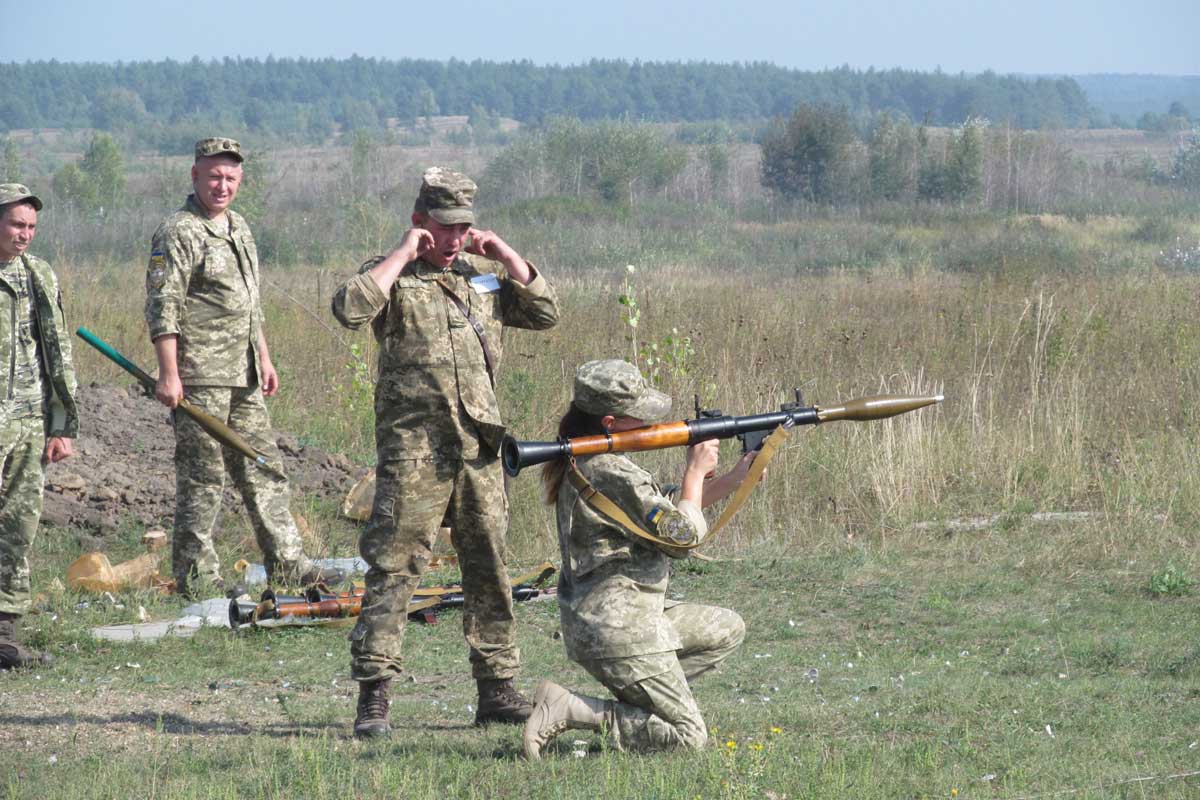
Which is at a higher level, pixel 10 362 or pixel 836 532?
pixel 10 362

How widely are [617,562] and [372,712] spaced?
1.11 meters

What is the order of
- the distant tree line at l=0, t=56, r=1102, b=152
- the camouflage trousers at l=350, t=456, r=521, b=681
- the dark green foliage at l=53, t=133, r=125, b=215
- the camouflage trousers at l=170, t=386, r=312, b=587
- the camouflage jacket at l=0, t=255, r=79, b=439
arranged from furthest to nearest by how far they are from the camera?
the distant tree line at l=0, t=56, r=1102, b=152 < the dark green foliage at l=53, t=133, r=125, b=215 < the camouflage trousers at l=170, t=386, r=312, b=587 < the camouflage jacket at l=0, t=255, r=79, b=439 < the camouflage trousers at l=350, t=456, r=521, b=681

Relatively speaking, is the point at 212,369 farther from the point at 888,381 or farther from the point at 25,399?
the point at 888,381

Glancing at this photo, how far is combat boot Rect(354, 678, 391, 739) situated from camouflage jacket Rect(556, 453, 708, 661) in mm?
788

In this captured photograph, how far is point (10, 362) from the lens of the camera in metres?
6.13

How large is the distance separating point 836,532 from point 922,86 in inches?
6653

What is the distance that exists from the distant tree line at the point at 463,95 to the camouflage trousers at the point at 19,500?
11358 cm

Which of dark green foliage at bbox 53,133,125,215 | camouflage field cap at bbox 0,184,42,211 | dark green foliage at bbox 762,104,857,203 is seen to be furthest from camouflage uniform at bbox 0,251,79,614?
dark green foliage at bbox 762,104,857,203

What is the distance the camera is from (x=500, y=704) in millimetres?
5242

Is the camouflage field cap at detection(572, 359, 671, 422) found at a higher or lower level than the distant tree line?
lower

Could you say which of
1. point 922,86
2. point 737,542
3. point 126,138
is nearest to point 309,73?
point 922,86

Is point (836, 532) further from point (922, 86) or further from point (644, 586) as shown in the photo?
point (922, 86)

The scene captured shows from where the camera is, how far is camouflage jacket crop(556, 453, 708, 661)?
15.2 ft

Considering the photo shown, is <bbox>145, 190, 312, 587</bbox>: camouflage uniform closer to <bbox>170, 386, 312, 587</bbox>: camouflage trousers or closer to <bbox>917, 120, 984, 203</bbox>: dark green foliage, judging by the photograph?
<bbox>170, 386, 312, 587</bbox>: camouflage trousers
